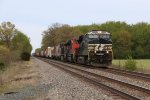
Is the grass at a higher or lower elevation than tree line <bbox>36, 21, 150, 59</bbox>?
lower

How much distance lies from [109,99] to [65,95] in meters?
2.29

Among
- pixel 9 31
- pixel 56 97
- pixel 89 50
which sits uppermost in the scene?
pixel 9 31

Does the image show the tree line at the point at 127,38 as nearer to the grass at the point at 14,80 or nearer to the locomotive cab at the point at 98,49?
the locomotive cab at the point at 98,49

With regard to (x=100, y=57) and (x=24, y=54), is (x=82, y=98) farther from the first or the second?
(x=24, y=54)

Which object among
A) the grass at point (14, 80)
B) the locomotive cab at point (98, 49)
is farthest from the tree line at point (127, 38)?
the grass at point (14, 80)

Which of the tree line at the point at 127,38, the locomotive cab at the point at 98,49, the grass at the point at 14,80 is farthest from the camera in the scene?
the tree line at the point at 127,38

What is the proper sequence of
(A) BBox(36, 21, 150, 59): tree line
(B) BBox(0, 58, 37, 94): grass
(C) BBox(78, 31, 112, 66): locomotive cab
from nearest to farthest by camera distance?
(B) BBox(0, 58, 37, 94): grass, (C) BBox(78, 31, 112, 66): locomotive cab, (A) BBox(36, 21, 150, 59): tree line

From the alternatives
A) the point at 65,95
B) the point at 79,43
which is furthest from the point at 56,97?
the point at 79,43

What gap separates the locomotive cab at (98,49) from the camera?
34.2 meters

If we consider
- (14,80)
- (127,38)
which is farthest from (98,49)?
(127,38)

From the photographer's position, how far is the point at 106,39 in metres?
35.3

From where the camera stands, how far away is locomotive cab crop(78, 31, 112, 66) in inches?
1348

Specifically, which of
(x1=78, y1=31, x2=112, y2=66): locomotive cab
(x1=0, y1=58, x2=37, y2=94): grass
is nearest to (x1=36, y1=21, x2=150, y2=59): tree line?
(x1=78, y1=31, x2=112, y2=66): locomotive cab

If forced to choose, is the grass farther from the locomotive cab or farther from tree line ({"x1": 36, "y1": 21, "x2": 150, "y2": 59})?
tree line ({"x1": 36, "y1": 21, "x2": 150, "y2": 59})
